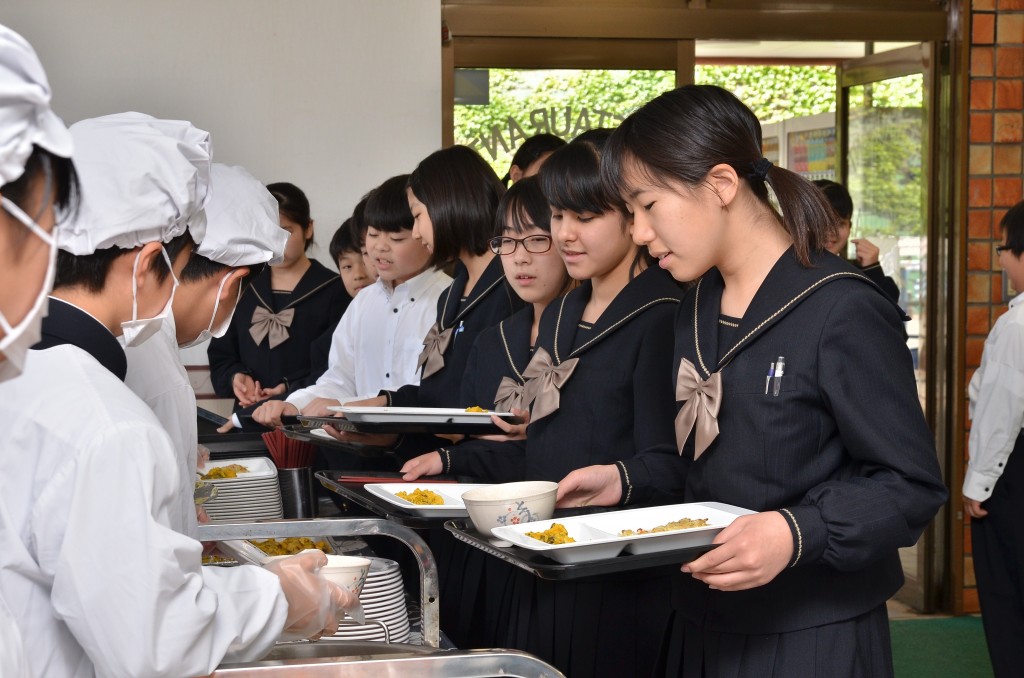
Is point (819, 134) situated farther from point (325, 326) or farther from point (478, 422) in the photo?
point (478, 422)

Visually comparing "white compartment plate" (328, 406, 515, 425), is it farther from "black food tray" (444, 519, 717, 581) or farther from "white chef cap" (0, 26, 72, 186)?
"white chef cap" (0, 26, 72, 186)

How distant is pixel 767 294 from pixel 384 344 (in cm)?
196

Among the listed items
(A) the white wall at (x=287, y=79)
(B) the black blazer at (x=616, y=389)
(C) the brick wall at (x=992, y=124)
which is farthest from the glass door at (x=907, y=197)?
(B) the black blazer at (x=616, y=389)

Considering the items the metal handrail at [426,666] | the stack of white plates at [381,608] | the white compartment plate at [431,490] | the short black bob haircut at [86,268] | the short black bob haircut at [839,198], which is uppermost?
the short black bob haircut at [839,198]

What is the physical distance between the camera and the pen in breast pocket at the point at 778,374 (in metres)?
1.45

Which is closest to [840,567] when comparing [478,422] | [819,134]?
[478,422]

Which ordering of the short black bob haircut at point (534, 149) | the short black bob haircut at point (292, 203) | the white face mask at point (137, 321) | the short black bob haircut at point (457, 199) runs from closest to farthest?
1. the white face mask at point (137, 321)
2. the short black bob haircut at point (457, 199)
3. the short black bob haircut at point (534, 149)
4. the short black bob haircut at point (292, 203)

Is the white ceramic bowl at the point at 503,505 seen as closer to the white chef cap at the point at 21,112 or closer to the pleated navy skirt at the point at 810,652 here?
the pleated navy skirt at the point at 810,652

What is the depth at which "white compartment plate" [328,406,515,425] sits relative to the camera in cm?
Result: 216

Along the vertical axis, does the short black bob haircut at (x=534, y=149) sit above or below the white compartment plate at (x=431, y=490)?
above

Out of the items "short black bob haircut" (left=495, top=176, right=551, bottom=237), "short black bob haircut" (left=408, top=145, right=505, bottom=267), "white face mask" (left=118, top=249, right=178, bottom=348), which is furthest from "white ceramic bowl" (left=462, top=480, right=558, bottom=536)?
"short black bob haircut" (left=408, top=145, right=505, bottom=267)

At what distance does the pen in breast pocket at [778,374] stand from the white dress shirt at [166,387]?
81cm

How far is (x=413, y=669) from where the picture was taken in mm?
1131

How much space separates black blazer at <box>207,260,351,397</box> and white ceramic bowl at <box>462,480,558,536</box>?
2.22 m
